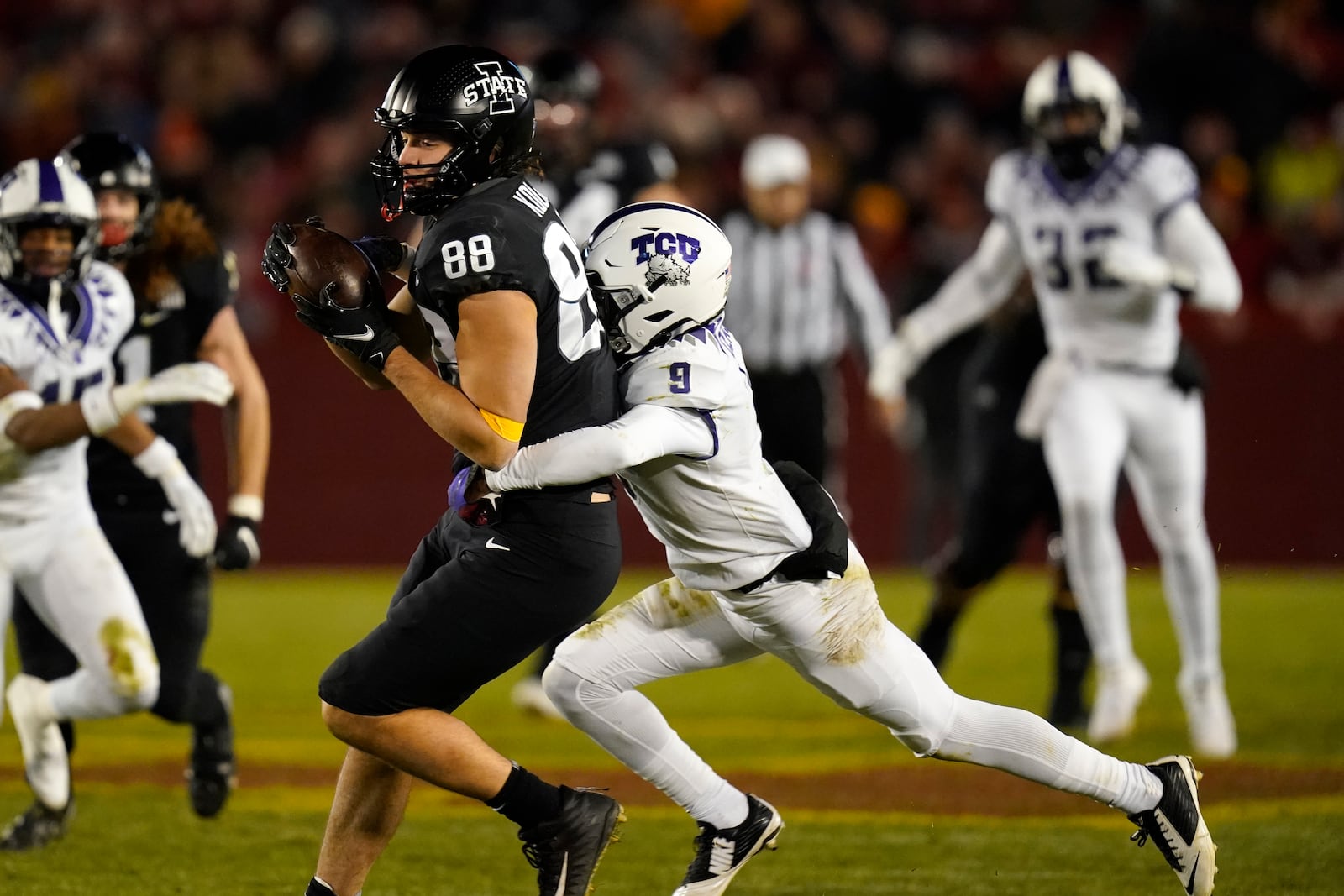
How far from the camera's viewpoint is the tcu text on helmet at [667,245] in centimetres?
360

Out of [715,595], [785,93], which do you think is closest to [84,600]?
[715,595]

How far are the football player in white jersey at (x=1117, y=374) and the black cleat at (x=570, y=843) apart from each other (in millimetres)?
2906

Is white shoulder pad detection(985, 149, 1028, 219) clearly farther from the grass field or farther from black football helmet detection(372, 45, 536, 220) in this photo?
black football helmet detection(372, 45, 536, 220)

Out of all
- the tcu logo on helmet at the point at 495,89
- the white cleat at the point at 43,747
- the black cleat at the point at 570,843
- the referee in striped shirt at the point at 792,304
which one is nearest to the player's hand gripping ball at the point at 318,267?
the tcu logo on helmet at the point at 495,89

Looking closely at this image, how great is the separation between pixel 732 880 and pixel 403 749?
117cm

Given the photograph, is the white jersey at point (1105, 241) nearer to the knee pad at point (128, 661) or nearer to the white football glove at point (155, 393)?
the white football glove at point (155, 393)

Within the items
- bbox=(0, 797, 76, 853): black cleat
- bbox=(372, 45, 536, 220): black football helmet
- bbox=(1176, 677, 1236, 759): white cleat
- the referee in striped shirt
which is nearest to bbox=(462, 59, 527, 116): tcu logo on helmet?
bbox=(372, 45, 536, 220): black football helmet

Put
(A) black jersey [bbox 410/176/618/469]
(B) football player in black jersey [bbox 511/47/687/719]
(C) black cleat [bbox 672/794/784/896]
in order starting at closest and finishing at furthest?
(A) black jersey [bbox 410/176/618/469]
(C) black cleat [bbox 672/794/784/896]
(B) football player in black jersey [bbox 511/47/687/719]

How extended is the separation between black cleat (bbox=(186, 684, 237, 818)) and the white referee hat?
379 cm

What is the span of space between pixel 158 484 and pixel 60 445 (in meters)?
0.59

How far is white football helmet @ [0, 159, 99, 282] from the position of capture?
15.2ft

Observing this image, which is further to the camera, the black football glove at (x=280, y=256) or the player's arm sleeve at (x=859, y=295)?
the player's arm sleeve at (x=859, y=295)

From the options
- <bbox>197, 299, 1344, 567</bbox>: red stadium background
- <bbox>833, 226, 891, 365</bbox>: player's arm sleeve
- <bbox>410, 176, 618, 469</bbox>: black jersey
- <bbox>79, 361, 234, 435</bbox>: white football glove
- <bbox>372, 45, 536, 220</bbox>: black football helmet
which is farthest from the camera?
<bbox>197, 299, 1344, 567</bbox>: red stadium background

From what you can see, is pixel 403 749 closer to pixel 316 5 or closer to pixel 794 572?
pixel 794 572
